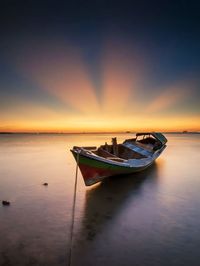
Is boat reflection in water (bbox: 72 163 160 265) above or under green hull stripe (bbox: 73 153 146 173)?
under

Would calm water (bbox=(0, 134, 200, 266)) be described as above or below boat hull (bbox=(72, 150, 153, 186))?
below

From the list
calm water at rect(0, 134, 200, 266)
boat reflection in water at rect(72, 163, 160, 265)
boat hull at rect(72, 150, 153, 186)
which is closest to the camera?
calm water at rect(0, 134, 200, 266)

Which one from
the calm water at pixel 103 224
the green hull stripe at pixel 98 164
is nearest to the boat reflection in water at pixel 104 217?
the calm water at pixel 103 224

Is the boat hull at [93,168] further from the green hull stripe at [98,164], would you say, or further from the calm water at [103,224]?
the calm water at [103,224]

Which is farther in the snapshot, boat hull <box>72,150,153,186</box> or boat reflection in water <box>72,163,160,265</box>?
boat hull <box>72,150,153,186</box>

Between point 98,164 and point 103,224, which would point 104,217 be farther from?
point 98,164

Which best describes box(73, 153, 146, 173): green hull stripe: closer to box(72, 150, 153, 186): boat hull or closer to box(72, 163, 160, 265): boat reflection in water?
box(72, 150, 153, 186): boat hull

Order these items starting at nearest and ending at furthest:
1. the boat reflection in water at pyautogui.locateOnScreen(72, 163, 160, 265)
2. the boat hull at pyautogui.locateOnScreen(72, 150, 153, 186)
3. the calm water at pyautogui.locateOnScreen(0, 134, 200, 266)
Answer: the calm water at pyautogui.locateOnScreen(0, 134, 200, 266) < the boat reflection in water at pyautogui.locateOnScreen(72, 163, 160, 265) < the boat hull at pyautogui.locateOnScreen(72, 150, 153, 186)

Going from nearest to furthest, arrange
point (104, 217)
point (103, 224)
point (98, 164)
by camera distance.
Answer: point (103, 224) → point (104, 217) → point (98, 164)

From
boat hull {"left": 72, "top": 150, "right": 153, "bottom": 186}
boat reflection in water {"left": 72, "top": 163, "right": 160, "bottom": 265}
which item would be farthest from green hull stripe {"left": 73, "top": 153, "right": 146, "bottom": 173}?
boat reflection in water {"left": 72, "top": 163, "right": 160, "bottom": 265}

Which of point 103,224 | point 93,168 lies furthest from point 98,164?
point 103,224

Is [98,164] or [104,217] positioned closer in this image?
[104,217]

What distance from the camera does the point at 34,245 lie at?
6.30 metres

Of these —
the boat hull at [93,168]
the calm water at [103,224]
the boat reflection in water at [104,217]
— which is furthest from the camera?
the boat hull at [93,168]
